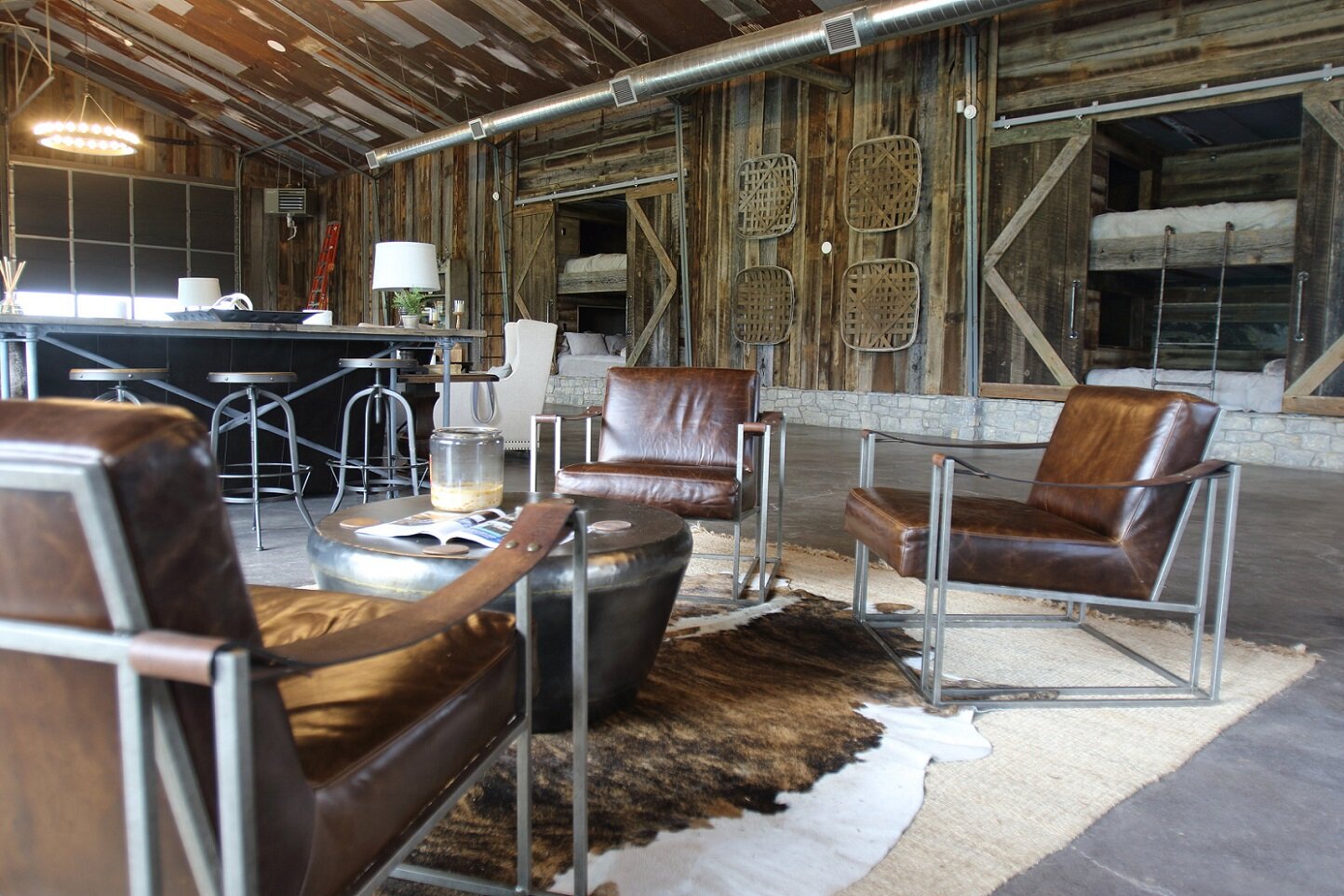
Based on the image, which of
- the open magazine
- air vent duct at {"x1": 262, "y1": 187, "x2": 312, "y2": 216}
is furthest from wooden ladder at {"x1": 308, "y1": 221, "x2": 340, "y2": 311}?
the open magazine

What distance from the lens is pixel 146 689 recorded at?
68 centimetres

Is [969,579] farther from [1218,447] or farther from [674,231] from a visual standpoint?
[674,231]

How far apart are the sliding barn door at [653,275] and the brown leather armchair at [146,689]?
9.58 metres

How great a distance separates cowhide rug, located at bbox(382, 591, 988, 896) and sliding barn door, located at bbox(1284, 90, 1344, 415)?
5.60 metres

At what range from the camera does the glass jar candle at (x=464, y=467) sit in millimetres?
2070

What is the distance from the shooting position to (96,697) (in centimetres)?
72

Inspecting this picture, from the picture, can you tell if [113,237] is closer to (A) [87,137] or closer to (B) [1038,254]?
(A) [87,137]

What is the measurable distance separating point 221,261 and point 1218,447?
1513 centimetres

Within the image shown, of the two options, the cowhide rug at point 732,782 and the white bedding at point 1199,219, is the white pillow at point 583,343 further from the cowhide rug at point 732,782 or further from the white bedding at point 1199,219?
the cowhide rug at point 732,782

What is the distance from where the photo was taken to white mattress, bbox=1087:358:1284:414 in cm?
662

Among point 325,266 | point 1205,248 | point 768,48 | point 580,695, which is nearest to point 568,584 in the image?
point 580,695

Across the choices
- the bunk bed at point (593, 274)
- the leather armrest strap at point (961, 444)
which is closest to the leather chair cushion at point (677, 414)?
the leather armrest strap at point (961, 444)

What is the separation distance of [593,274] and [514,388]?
5.95m

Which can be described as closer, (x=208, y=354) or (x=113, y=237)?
(x=208, y=354)
